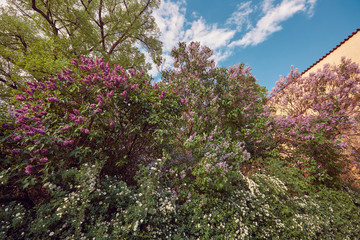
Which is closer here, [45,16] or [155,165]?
[155,165]

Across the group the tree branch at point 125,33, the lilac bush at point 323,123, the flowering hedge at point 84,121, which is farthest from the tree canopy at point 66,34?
the lilac bush at point 323,123

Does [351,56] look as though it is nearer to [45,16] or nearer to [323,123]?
[323,123]

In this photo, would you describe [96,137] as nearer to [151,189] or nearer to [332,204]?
[151,189]

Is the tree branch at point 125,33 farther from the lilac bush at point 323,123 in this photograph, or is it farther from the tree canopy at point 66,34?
the lilac bush at point 323,123

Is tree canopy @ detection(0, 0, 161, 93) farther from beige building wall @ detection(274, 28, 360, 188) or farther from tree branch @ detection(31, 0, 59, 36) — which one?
beige building wall @ detection(274, 28, 360, 188)

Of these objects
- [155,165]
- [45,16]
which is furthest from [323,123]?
[45,16]

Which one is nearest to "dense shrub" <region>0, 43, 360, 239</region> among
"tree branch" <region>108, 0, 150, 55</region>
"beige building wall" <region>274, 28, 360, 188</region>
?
"beige building wall" <region>274, 28, 360, 188</region>

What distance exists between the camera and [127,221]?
246 cm

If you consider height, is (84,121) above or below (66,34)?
below

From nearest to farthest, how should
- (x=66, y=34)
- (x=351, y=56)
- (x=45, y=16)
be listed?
(x=351, y=56) → (x=45, y=16) → (x=66, y=34)

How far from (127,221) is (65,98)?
9.86ft

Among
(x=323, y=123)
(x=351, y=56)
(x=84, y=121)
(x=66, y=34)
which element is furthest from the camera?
(x=66, y=34)

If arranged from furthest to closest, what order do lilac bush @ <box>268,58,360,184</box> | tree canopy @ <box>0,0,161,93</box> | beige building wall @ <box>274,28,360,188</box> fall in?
tree canopy @ <box>0,0,161,93</box> → beige building wall @ <box>274,28,360,188</box> → lilac bush @ <box>268,58,360,184</box>

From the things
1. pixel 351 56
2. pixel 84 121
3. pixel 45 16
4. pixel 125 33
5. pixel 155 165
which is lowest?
pixel 155 165
